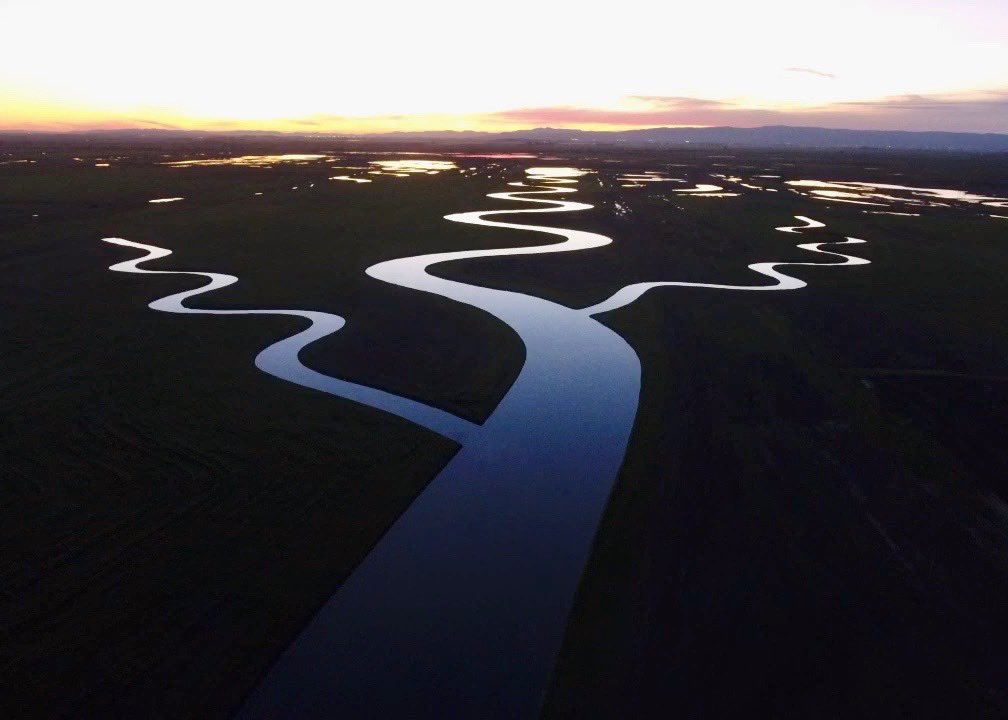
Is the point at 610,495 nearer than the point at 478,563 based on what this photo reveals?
No

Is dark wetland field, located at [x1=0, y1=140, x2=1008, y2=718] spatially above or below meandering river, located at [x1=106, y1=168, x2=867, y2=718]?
above

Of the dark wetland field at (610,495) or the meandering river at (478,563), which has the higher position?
the dark wetland field at (610,495)

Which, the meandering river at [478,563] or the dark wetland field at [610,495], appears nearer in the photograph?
the meandering river at [478,563]

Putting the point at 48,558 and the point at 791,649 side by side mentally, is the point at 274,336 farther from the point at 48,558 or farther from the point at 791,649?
the point at 791,649

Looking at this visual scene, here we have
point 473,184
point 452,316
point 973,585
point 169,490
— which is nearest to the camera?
point 973,585

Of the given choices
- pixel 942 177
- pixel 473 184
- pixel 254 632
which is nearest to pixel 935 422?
pixel 254 632

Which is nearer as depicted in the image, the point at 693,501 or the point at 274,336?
the point at 693,501

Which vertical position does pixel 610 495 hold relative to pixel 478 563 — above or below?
above

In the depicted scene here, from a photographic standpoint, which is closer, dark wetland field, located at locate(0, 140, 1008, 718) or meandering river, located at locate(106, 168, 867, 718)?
meandering river, located at locate(106, 168, 867, 718)
